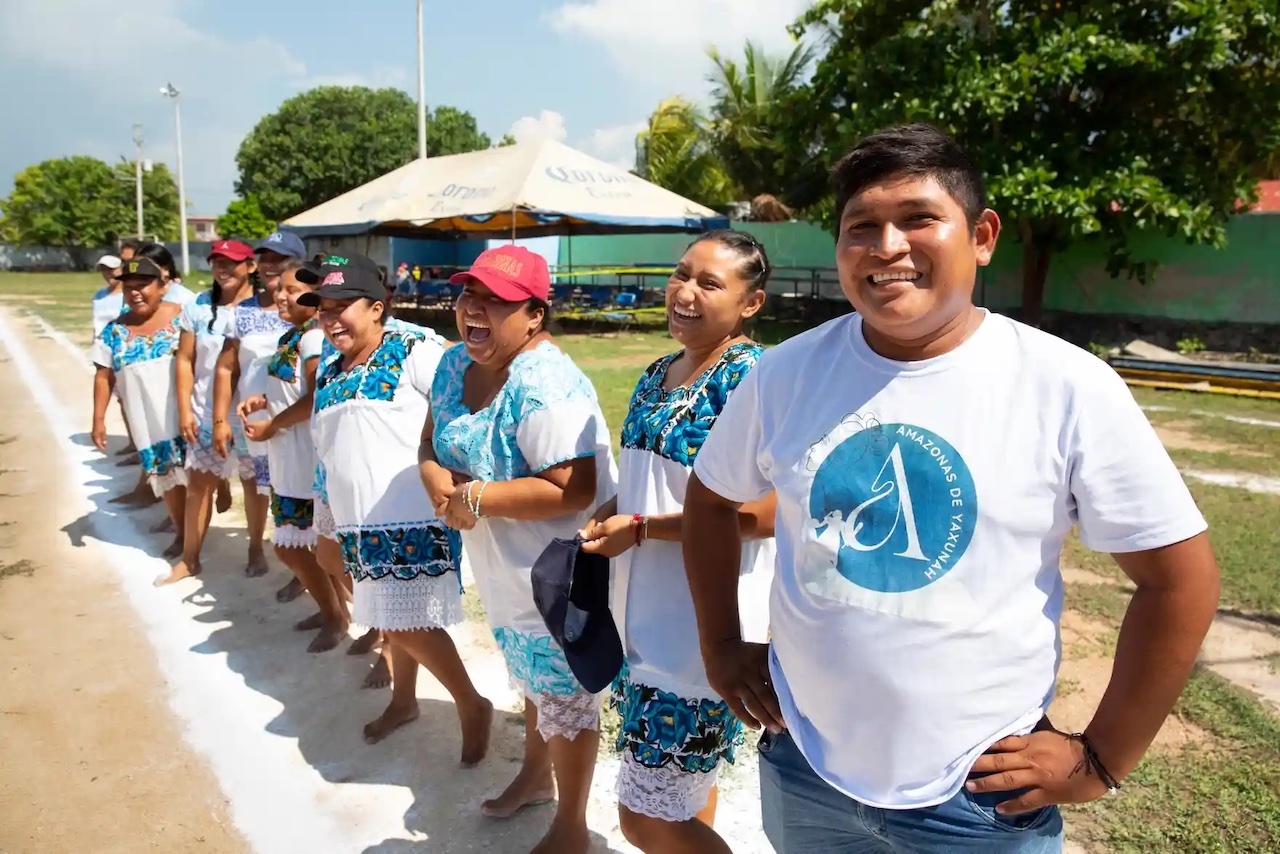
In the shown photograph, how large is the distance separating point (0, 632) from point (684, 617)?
4109mm

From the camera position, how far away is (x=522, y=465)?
8.29ft

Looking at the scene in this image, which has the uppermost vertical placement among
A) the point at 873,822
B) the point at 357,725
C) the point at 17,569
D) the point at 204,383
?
the point at 204,383

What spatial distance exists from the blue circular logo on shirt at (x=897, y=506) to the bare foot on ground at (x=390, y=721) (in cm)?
259

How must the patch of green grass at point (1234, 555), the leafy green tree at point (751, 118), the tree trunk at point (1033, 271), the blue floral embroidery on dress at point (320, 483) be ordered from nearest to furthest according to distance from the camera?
the blue floral embroidery on dress at point (320, 483), the patch of green grass at point (1234, 555), the tree trunk at point (1033, 271), the leafy green tree at point (751, 118)

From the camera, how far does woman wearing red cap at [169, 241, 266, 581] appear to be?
4.99 meters

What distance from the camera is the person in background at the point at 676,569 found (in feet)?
6.89

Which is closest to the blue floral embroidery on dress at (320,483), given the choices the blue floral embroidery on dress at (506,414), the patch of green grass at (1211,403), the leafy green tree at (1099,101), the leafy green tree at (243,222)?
the blue floral embroidery on dress at (506,414)

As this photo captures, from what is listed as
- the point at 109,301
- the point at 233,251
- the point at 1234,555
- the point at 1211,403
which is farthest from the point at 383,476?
the point at 1211,403

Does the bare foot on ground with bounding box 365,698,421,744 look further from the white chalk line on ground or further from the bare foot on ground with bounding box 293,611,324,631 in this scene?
the bare foot on ground with bounding box 293,611,324,631

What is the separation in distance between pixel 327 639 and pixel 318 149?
42978 millimetres

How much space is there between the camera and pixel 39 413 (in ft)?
33.4

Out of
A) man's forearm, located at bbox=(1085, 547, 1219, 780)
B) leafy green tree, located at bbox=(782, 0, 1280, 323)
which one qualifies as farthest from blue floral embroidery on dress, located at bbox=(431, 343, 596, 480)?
leafy green tree, located at bbox=(782, 0, 1280, 323)

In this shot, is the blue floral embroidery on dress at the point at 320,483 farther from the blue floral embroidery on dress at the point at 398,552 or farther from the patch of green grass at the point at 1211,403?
the patch of green grass at the point at 1211,403

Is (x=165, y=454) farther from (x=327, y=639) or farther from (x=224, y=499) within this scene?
(x=327, y=639)
